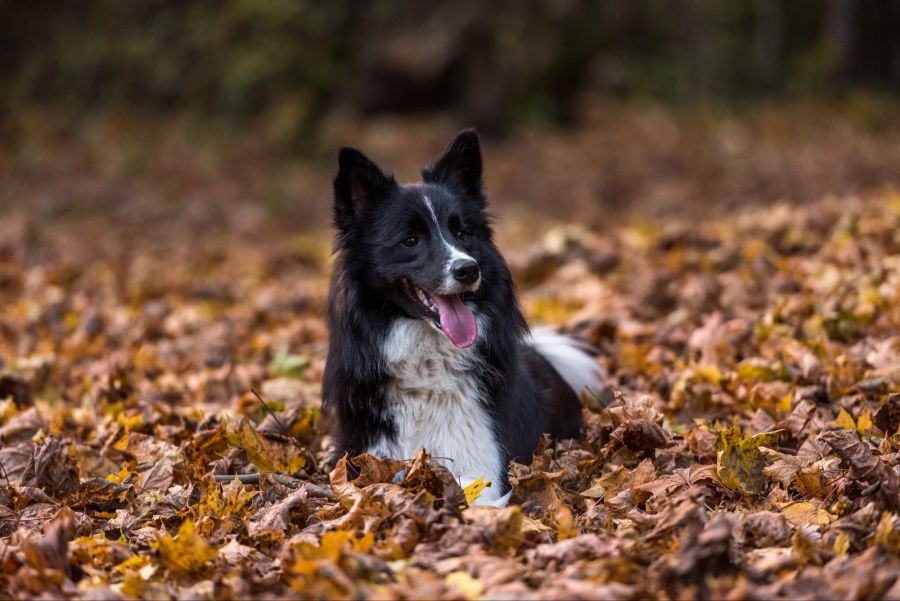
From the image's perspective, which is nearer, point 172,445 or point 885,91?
point 172,445

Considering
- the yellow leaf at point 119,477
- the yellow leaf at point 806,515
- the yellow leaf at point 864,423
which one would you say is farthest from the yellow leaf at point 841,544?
the yellow leaf at point 119,477

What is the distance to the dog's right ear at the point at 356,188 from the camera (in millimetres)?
4523

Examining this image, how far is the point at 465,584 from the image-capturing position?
292 cm

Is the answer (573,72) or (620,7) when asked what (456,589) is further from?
(620,7)

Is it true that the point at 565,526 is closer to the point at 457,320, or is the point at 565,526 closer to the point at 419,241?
the point at 457,320

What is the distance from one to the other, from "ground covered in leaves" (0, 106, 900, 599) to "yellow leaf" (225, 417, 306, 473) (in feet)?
0.04

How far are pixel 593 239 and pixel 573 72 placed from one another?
1266 cm

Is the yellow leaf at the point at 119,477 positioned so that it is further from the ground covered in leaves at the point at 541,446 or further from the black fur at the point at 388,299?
the black fur at the point at 388,299

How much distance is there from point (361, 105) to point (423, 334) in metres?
15.4

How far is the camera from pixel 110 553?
3.37 m

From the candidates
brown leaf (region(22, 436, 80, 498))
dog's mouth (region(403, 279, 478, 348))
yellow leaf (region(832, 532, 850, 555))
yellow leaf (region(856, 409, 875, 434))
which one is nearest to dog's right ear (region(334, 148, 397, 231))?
dog's mouth (region(403, 279, 478, 348))

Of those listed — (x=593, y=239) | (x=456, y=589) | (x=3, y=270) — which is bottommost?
(x=456, y=589)

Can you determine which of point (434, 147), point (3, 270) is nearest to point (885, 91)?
point (434, 147)

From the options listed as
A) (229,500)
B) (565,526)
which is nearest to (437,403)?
(229,500)
